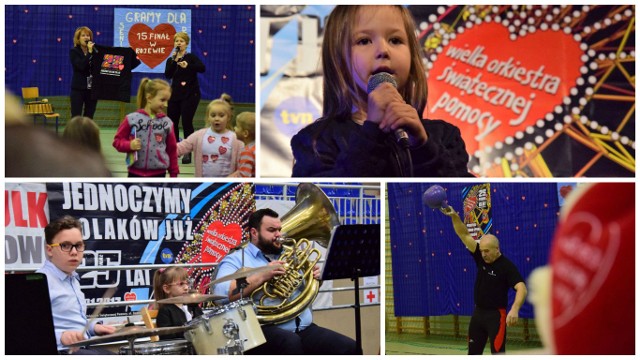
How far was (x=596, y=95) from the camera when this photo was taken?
19.1ft

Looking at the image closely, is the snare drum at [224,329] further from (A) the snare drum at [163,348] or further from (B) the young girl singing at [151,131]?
(B) the young girl singing at [151,131]

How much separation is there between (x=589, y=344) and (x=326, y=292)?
5.27 feet

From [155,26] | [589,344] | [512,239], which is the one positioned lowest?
[589,344]

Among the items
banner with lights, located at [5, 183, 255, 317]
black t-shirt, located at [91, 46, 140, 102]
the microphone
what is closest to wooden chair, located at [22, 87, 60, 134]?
black t-shirt, located at [91, 46, 140, 102]

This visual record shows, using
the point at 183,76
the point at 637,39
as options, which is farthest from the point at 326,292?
the point at 637,39

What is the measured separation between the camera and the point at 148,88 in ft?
18.7

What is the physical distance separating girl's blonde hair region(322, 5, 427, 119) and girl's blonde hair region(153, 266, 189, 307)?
125cm

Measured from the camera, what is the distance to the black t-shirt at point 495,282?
5.77m

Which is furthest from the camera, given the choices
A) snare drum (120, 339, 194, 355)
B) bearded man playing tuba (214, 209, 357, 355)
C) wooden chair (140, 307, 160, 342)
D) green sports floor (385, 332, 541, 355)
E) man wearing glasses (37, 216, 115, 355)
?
green sports floor (385, 332, 541, 355)

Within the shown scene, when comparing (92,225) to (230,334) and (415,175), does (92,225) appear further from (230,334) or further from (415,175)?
(415,175)

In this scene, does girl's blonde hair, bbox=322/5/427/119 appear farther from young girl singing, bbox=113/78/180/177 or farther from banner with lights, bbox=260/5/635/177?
young girl singing, bbox=113/78/180/177

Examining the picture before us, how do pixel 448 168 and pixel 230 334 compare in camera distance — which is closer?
pixel 230 334

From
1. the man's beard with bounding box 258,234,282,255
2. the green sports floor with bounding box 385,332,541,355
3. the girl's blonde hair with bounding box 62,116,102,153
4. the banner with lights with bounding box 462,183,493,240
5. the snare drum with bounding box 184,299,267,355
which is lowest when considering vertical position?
the green sports floor with bounding box 385,332,541,355

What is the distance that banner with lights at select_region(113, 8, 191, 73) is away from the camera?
18.7 feet
